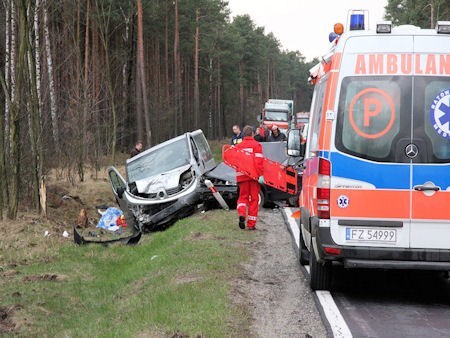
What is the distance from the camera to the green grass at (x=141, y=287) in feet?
20.9

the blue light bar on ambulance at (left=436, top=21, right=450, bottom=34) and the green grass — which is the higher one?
the blue light bar on ambulance at (left=436, top=21, right=450, bottom=34)

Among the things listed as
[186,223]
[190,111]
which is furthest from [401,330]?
[190,111]

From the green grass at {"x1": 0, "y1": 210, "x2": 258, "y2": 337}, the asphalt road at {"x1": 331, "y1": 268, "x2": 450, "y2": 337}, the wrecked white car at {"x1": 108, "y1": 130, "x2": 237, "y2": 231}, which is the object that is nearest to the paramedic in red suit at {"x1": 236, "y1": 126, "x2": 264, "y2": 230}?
the green grass at {"x1": 0, "y1": 210, "x2": 258, "y2": 337}

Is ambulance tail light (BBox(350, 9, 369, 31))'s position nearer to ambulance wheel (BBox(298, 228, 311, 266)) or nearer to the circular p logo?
the circular p logo

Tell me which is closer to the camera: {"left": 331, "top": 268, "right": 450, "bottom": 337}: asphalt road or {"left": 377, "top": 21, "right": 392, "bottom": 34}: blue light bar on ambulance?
{"left": 331, "top": 268, "right": 450, "bottom": 337}: asphalt road

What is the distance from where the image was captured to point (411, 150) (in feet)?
21.5

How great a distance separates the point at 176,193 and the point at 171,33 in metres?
41.4

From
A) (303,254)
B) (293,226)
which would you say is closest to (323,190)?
(303,254)

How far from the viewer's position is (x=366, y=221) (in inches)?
259

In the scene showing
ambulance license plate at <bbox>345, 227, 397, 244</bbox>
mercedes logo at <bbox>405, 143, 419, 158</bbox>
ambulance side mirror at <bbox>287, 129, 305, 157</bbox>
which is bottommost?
ambulance license plate at <bbox>345, 227, 397, 244</bbox>

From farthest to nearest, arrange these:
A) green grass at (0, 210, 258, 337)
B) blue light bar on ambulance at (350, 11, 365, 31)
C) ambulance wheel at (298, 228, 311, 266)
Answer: ambulance wheel at (298, 228, 311, 266), blue light bar on ambulance at (350, 11, 365, 31), green grass at (0, 210, 258, 337)

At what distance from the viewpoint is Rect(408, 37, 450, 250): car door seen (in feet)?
21.3

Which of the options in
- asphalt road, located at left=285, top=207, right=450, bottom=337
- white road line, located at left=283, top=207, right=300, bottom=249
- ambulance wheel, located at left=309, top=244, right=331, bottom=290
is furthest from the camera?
white road line, located at left=283, top=207, right=300, bottom=249

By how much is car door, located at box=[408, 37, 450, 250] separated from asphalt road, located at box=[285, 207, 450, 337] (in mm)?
771
